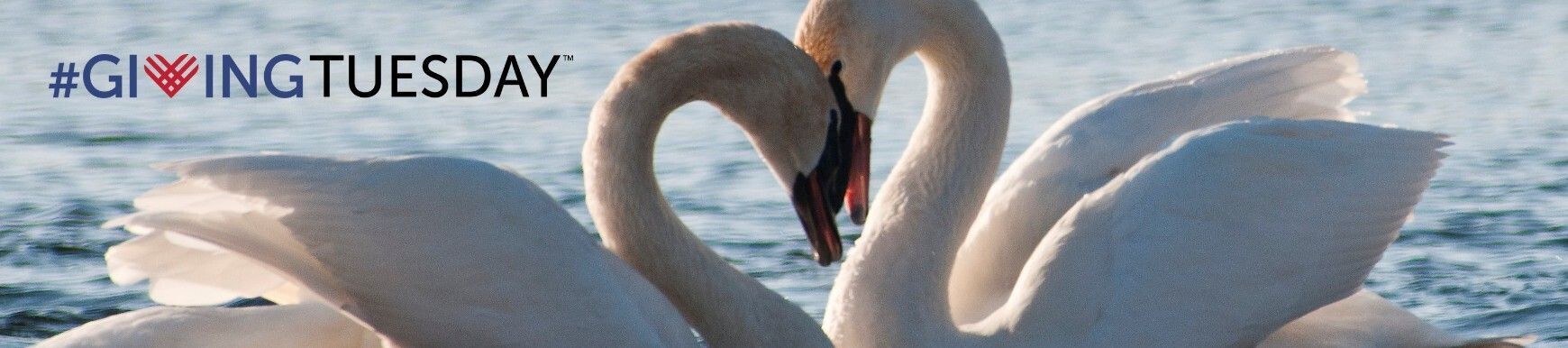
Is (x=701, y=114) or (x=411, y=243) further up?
(x=411, y=243)

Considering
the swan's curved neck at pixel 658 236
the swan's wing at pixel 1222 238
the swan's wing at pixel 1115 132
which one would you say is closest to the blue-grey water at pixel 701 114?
the swan's wing at pixel 1115 132

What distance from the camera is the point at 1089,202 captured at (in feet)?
17.2

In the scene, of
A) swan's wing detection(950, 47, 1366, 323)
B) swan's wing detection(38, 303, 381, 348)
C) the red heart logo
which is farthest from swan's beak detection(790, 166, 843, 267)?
the red heart logo

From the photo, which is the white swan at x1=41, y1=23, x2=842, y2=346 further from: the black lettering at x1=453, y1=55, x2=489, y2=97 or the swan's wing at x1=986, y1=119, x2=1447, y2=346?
the black lettering at x1=453, y1=55, x2=489, y2=97

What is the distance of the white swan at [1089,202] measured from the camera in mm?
5051

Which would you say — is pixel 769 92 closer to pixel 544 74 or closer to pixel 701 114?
pixel 701 114

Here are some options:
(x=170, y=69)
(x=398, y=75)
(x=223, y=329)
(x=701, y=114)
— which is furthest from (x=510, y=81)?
(x=223, y=329)

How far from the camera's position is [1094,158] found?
19.1 ft

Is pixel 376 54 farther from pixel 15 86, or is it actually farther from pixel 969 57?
pixel 969 57

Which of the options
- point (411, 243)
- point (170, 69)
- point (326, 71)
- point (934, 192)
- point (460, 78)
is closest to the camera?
point (411, 243)

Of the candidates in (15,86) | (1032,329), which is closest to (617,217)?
(1032,329)

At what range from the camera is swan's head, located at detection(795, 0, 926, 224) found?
16.8 feet

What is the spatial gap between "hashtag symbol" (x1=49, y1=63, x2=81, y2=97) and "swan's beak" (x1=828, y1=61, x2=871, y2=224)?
6293 mm

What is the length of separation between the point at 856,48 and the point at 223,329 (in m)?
1.59
